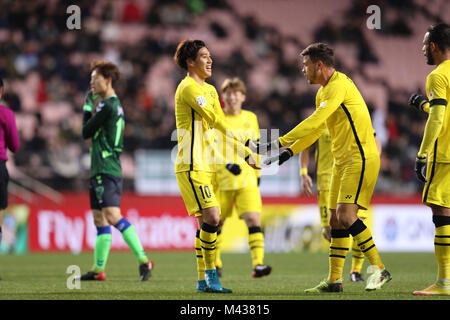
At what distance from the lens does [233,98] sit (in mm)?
9719

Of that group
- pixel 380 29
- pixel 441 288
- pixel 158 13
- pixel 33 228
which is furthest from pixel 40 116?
pixel 441 288

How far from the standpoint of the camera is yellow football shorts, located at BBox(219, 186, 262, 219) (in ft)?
31.2

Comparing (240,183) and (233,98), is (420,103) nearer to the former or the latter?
(240,183)

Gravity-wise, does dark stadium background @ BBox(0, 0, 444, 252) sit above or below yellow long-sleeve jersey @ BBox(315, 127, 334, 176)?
above

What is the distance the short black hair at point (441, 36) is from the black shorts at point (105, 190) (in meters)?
4.17

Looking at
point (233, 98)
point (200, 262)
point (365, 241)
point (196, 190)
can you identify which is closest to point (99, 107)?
point (233, 98)

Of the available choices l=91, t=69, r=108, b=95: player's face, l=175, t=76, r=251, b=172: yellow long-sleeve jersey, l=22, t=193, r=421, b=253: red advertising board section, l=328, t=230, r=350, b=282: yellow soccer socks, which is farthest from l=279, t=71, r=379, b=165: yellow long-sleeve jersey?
l=22, t=193, r=421, b=253: red advertising board section

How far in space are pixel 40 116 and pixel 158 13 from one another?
6.27 meters

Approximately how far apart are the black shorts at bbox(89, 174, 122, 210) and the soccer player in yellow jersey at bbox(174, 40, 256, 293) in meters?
2.05

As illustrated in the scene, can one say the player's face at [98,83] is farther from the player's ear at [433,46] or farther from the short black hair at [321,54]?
the player's ear at [433,46]

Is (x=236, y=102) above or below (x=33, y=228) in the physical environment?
above

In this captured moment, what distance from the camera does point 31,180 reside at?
16031mm

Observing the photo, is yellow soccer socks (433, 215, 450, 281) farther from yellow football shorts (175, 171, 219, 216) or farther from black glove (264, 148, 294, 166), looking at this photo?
yellow football shorts (175, 171, 219, 216)
